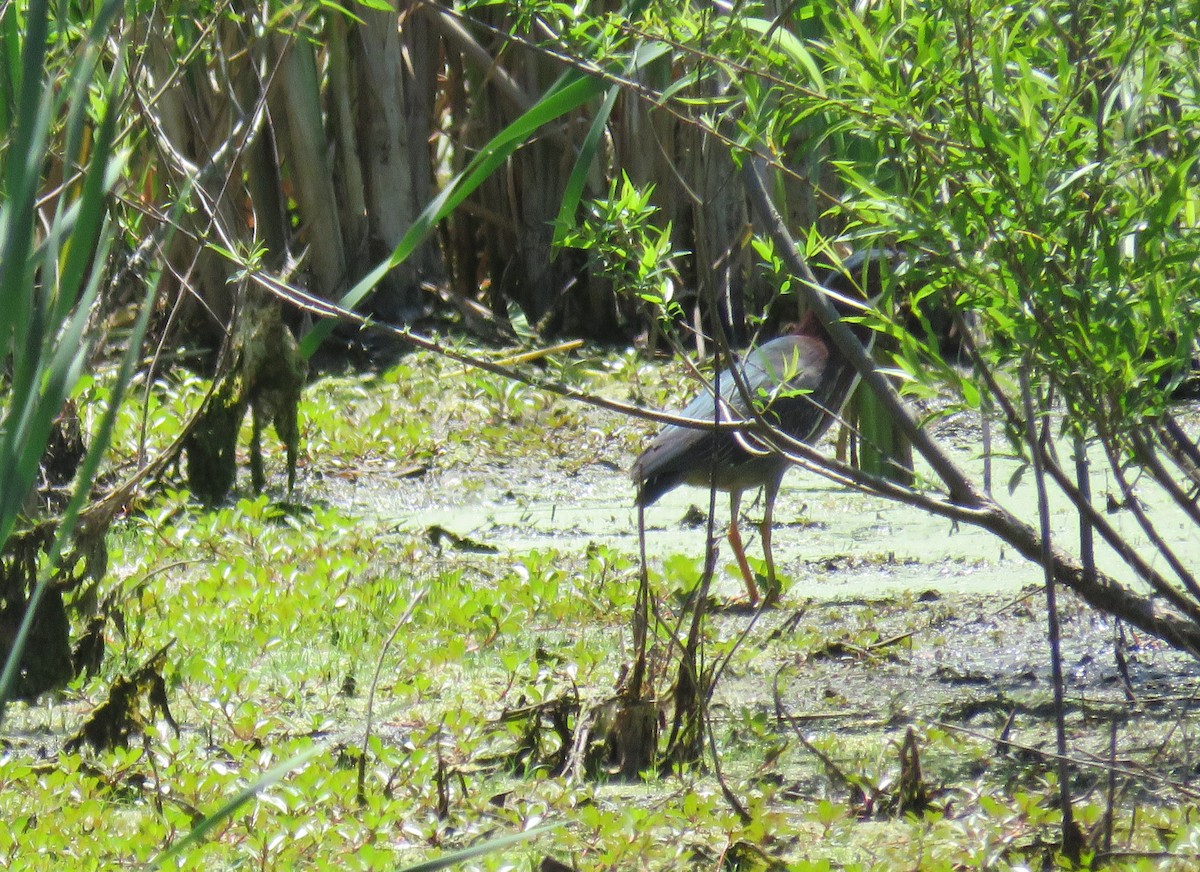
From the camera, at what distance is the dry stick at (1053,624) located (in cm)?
244

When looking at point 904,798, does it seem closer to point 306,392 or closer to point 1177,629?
point 1177,629

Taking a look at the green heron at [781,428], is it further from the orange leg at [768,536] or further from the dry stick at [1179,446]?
the dry stick at [1179,446]

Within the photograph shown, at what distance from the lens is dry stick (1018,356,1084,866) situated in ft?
8.00

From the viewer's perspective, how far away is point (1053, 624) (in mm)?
2572

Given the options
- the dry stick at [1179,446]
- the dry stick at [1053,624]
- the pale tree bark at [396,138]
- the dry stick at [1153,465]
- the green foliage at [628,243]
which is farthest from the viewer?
the pale tree bark at [396,138]

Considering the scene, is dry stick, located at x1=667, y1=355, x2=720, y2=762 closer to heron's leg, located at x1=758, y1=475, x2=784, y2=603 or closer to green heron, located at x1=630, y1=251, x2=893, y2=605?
heron's leg, located at x1=758, y1=475, x2=784, y2=603

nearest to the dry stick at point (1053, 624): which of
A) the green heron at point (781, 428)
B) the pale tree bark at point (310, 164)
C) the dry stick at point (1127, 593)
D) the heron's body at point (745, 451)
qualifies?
the dry stick at point (1127, 593)

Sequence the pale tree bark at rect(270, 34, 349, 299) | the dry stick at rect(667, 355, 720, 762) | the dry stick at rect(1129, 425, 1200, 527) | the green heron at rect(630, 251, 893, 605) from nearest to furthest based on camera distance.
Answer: the dry stick at rect(1129, 425, 1200, 527)
the dry stick at rect(667, 355, 720, 762)
the green heron at rect(630, 251, 893, 605)
the pale tree bark at rect(270, 34, 349, 299)

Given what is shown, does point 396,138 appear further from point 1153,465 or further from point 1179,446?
point 1153,465

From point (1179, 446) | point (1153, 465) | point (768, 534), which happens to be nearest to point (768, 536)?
point (768, 534)

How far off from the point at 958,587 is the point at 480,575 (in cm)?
153

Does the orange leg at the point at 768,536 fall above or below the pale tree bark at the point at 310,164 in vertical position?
below

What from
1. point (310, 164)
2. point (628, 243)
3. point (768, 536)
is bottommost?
point (768, 536)

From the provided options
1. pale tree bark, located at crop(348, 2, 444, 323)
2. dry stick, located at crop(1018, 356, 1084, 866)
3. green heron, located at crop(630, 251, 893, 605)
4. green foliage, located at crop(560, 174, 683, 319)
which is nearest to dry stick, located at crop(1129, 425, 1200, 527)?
dry stick, located at crop(1018, 356, 1084, 866)
